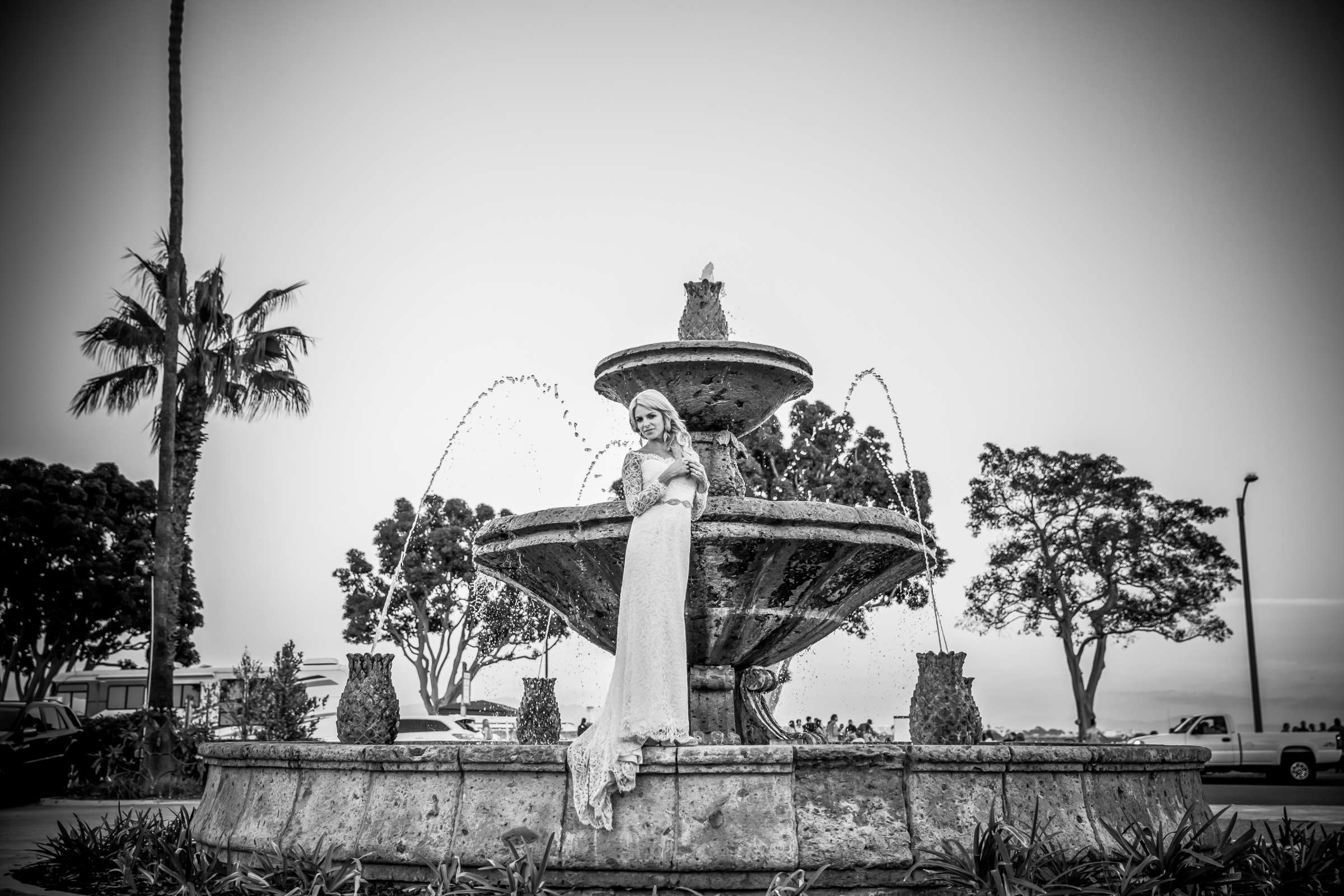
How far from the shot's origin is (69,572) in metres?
38.5

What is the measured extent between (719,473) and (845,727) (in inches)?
302

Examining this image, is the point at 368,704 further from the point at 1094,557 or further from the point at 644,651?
the point at 1094,557

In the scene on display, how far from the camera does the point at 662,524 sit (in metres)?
5.93

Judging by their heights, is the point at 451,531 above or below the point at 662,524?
above

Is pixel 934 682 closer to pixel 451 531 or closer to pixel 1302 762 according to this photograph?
pixel 1302 762

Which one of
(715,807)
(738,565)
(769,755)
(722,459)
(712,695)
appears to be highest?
(722,459)

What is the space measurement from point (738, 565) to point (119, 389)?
17.7m

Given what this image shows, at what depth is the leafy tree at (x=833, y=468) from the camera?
962 inches

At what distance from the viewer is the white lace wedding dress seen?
5262mm

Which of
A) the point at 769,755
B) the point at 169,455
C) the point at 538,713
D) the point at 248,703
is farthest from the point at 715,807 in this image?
the point at 169,455

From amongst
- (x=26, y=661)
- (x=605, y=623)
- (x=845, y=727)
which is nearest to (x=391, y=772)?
(x=605, y=623)

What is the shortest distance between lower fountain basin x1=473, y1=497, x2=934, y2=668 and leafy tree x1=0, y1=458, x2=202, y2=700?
117 ft

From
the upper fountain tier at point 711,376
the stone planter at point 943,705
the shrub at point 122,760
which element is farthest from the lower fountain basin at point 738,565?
the shrub at point 122,760

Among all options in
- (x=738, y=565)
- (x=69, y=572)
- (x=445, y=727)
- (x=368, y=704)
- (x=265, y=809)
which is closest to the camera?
(x=265, y=809)
